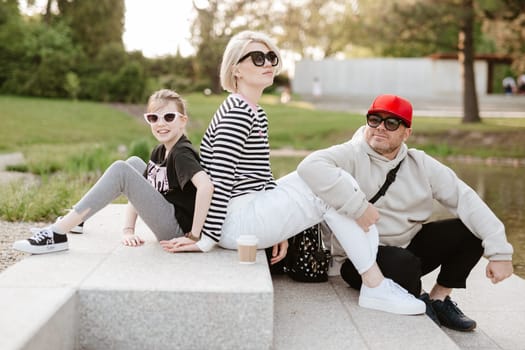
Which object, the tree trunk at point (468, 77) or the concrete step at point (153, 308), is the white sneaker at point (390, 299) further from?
the tree trunk at point (468, 77)

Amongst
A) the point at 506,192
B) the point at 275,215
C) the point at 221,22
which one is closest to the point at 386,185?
the point at 275,215

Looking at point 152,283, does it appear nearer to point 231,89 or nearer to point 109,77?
point 231,89

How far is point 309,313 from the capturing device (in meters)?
3.54

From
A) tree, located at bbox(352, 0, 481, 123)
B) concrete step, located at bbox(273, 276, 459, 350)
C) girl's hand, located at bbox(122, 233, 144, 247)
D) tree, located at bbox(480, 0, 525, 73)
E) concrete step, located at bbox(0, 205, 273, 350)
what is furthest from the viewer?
tree, located at bbox(352, 0, 481, 123)

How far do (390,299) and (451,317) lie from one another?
528 mm

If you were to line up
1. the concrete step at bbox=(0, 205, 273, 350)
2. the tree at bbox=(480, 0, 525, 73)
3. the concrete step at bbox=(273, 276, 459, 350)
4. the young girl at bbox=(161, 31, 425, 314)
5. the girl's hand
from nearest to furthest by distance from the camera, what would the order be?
the concrete step at bbox=(0, 205, 273, 350) → the concrete step at bbox=(273, 276, 459, 350) → the young girl at bbox=(161, 31, 425, 314) → the girl's hand → the tree at bbox=(480, 0, 525, 73)

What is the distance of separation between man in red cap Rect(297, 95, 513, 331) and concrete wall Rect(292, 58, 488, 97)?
33.8 metres

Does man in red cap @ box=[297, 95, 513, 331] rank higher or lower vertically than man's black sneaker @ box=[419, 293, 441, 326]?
higher

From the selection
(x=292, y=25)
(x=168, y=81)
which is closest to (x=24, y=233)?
(x=168, y=81)

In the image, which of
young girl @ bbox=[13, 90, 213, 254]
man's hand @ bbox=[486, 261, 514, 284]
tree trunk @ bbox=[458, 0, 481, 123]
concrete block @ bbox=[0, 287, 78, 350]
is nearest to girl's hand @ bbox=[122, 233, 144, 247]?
young girl @ bbox=[13, 90, 213, 254]

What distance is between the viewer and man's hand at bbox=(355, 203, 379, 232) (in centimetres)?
350

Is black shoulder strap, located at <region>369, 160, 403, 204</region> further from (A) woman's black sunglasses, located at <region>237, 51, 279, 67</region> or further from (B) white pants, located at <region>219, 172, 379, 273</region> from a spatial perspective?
(A) woman's black sunglasses, located at <region>237, 51, 279, 67</region>

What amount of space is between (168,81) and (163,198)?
3382 cm

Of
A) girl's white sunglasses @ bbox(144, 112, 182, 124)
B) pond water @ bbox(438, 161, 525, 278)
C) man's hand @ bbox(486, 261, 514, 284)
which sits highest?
girl's white sunglasses @ bbox(144, 112, 182, 124)
